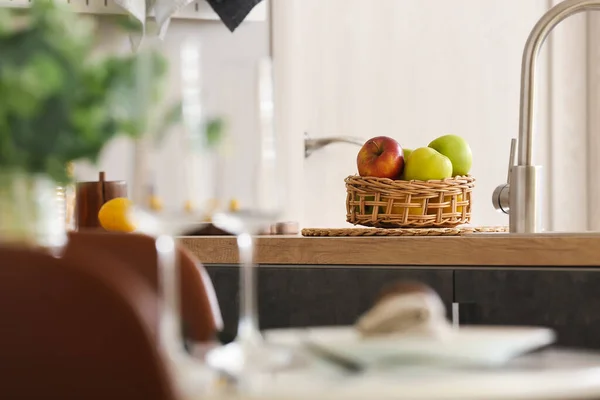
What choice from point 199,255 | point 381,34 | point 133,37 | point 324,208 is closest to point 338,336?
point 199,255

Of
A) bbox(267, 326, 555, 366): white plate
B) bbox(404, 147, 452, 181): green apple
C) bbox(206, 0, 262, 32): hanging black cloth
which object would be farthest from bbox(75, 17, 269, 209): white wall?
bbox(206, 0, 262, 32): hanging black cloth

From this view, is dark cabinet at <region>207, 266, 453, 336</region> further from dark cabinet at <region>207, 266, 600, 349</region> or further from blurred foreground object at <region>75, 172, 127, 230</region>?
blurred foreground object at <region>75, 172, 127, 230</region>

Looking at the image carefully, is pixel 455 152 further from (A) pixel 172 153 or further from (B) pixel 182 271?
(A) pixel 172 153

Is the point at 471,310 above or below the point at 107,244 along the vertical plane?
below

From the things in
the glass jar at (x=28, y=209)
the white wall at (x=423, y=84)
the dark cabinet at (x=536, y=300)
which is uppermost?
the white wall at (x=423, y=84)

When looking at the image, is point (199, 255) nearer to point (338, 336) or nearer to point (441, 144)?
point (441, 144)

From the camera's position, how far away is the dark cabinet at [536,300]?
1.67 metres

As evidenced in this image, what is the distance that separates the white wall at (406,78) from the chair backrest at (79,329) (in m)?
2.39

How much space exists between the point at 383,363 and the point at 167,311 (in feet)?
0.58

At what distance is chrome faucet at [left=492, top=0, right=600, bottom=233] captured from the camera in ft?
6.20

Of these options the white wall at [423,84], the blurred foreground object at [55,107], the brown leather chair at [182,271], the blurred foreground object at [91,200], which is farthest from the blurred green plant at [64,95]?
the white wall at [423,84]

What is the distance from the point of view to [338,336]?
0.84m

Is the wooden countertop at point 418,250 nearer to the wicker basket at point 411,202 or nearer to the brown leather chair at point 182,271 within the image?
the wicker basket at point 411,202

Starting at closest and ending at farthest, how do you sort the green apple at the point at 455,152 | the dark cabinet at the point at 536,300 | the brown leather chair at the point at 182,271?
the brown leather chair at the point at 182,271, the dark cabinet at the point at 536,300, the green apple at the point at 455,152
